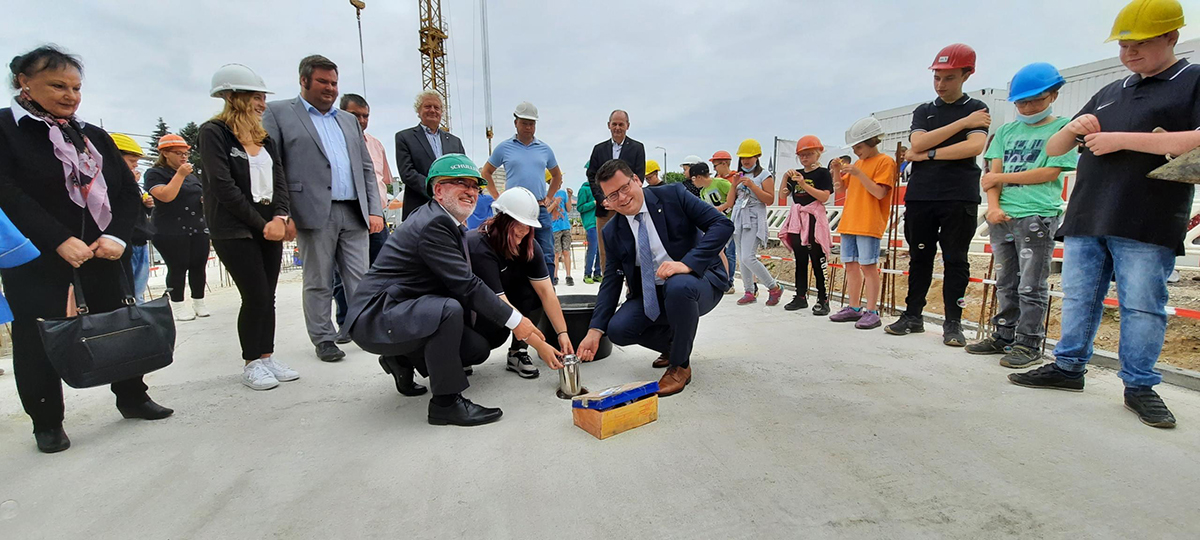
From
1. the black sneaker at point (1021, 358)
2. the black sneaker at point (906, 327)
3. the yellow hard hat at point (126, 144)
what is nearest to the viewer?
the black sneaker at point (1021, 358)

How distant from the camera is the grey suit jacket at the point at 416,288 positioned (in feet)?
7.47

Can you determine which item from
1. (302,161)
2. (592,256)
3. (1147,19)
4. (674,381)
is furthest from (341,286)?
(1147,19)

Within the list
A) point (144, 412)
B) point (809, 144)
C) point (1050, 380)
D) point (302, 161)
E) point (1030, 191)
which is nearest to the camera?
point (144, 412)

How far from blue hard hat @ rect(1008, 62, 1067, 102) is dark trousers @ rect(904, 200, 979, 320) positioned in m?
0.77

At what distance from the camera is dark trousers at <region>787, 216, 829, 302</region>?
190 inches

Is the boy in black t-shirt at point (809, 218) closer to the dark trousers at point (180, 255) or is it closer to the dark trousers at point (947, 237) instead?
the dark trousers at point (947, 237)

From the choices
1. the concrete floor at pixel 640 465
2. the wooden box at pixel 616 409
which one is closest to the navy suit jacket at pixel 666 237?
the concrete floor at pixel 640 465

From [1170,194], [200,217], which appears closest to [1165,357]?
[1170,194]

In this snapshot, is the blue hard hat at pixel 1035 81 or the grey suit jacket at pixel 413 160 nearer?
the blue hard hat at pixel 1035 81

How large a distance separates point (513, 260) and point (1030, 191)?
9.96 ft

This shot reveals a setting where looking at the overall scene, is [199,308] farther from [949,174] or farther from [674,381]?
[949,174]

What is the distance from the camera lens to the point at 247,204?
2.83 meters

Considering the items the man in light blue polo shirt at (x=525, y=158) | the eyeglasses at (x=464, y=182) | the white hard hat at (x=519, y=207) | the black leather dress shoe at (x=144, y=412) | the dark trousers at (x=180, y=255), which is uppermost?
the man in light blue polo shirt at (x=525, y=158)

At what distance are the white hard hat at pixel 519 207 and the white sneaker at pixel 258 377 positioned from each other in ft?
5.43
